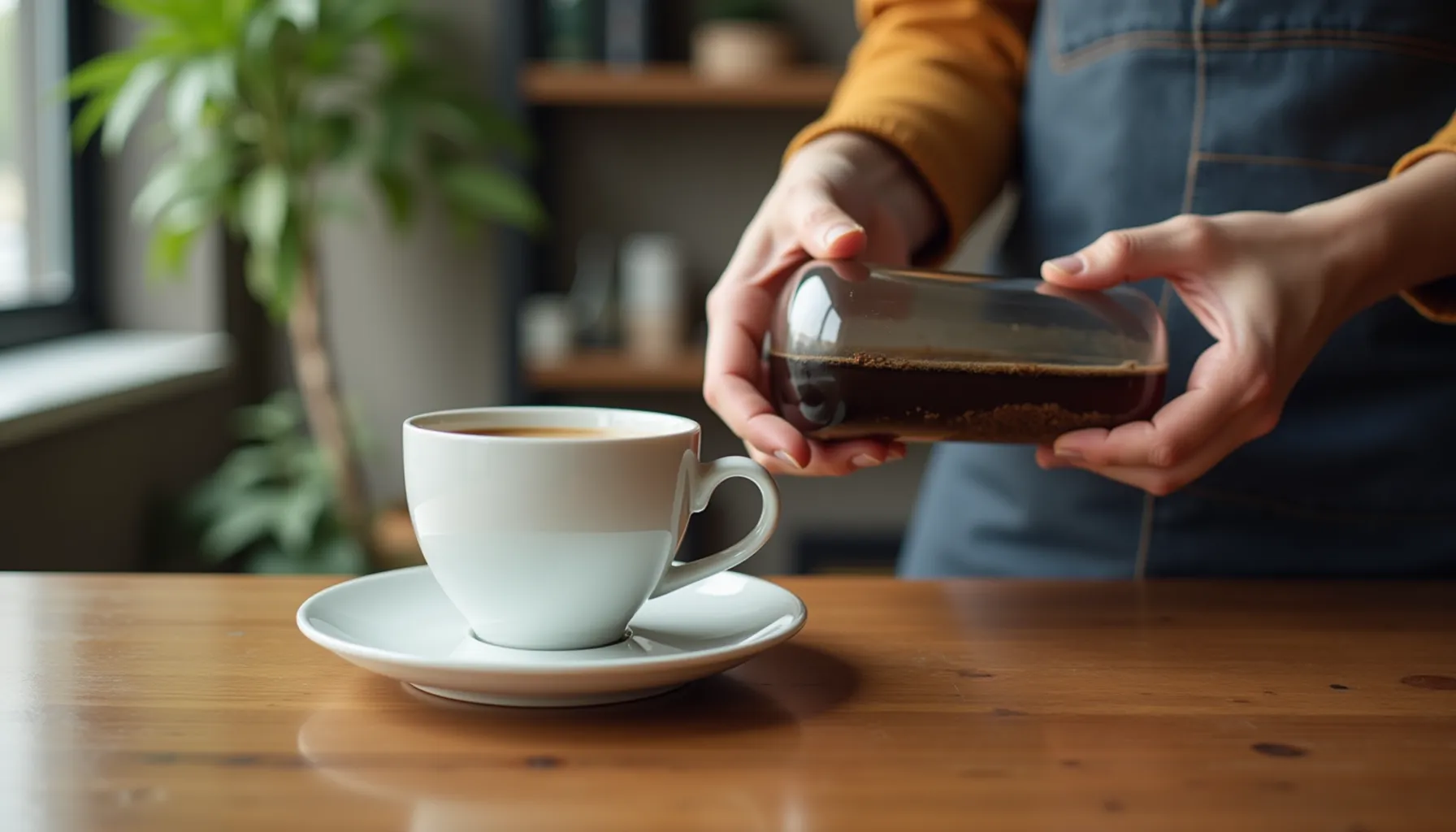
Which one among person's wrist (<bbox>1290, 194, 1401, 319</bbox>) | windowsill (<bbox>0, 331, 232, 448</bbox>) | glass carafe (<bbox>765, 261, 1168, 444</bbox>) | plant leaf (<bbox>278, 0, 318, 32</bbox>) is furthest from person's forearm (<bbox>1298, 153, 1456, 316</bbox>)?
plant leaf (<bbox>278, 0, 318, 32</bbox>)

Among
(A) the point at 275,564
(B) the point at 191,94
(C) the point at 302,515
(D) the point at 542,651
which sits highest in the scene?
(B) the point at 191,94

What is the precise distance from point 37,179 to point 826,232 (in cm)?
232

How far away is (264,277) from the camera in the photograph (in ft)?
7.63

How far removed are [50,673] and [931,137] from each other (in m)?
0.70

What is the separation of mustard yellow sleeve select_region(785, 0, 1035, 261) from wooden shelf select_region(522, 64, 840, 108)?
1.29 m

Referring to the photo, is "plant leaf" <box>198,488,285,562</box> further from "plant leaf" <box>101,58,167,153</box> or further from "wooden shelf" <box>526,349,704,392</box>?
"plant leaf" <box>101,58,167,153</box>

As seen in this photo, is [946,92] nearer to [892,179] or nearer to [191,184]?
[892,179]

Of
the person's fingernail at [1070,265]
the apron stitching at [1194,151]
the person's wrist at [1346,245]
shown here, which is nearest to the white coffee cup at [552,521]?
the person's fingernail at [1070,265]

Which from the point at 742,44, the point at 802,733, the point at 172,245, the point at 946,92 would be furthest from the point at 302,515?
the point at 802,733

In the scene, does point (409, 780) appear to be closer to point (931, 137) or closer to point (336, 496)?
point (931, 137)

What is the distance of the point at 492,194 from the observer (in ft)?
7.94

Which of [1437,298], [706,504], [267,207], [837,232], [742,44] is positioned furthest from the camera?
[742,44]

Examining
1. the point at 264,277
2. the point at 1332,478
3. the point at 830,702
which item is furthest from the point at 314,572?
the point at 830,702

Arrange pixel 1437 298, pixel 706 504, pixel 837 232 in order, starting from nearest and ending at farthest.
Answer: pixel 706 504
pixel 837 232
pixel 1437 298
